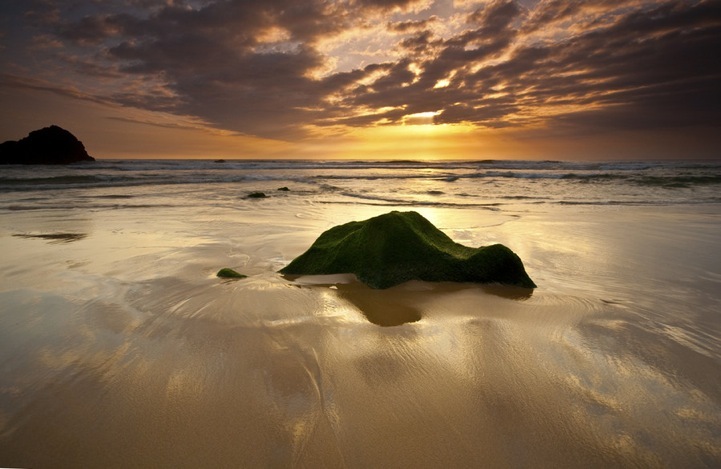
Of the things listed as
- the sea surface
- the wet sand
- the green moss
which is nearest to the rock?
the sea surface

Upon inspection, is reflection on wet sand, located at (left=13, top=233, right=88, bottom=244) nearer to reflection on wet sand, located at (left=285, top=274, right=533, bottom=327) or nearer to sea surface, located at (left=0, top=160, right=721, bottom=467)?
sea surface, located at (left=0, top=160, right=721, bottom=467)

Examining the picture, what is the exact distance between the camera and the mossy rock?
3.71m

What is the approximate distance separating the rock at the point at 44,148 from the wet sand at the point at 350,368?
53186mm

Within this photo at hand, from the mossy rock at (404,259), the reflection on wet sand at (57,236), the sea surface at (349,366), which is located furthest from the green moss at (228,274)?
the reflection on wet sand at (57,236)

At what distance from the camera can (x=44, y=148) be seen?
1795 inches

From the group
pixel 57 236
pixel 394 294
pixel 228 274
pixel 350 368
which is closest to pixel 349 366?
pixel 350 368

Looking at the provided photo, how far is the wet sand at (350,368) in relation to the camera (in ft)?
5.18

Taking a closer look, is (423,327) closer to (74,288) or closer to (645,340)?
(645,340)

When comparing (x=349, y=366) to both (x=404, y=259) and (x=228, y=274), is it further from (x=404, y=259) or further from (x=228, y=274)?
(x=228, y=274)

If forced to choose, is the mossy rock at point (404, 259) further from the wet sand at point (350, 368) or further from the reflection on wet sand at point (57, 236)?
the reflection on wet sand at point (57, 236)

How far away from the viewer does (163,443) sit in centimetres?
160

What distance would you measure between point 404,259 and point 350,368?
185 cm

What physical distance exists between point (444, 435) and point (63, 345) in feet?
8.05

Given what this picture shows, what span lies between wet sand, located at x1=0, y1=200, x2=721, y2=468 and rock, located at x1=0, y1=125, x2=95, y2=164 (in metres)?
53.2
